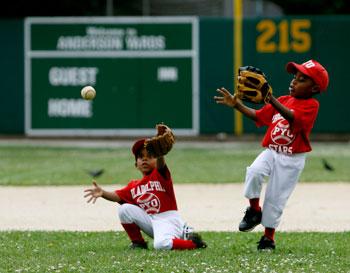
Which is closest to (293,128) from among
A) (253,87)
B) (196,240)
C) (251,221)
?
(253,87)

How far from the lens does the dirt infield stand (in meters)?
10.8

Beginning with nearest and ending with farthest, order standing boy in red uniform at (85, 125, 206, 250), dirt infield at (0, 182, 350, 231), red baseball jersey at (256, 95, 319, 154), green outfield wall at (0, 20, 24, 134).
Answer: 1. red baseball jersey at (256, 95, 319, 154)
2. standing boy in red uniform at (85, 125, 206, 250)
3. dirt infield at (0, 182, 350, 231)
4. green outfield wall at (0, 20, 24, 134)

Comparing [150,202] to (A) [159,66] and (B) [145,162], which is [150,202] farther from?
(A) [159,66]

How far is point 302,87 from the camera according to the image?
8.65m

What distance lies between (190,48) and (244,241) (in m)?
13.2

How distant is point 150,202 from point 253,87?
1.37 m

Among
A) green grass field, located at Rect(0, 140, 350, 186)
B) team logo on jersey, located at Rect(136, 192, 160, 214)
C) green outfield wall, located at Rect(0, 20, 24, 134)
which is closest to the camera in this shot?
team logo on jersey, located at Rect(136, 192, 160, 214)

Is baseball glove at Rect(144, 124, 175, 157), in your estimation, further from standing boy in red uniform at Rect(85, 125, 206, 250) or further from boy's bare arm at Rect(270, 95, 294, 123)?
boy's bare arm at Rect(270, 95, 294, 123)

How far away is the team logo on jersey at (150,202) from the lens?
28.9ft

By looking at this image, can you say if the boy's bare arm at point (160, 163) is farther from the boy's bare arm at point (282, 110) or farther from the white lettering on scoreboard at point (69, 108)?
the white lettering on scoreboard at point (69, 108)

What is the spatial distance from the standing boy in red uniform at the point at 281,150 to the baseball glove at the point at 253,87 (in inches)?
10.7

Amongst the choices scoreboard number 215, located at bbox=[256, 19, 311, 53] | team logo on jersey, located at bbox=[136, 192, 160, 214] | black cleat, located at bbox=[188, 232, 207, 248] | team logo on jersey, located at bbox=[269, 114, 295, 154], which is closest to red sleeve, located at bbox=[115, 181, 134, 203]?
team logo on jersey, located at bbox=[136, 192, 160, 214]

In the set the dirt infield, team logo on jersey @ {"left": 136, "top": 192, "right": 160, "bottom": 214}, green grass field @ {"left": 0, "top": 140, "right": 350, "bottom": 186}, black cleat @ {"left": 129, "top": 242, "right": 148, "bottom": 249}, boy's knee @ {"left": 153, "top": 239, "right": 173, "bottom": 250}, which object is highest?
team logo on jersey @ {"left": 136, "top": 192, "right": 160, "bottom": 214}

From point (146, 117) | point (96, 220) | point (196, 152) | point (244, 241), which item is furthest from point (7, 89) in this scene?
point (244, 241)
